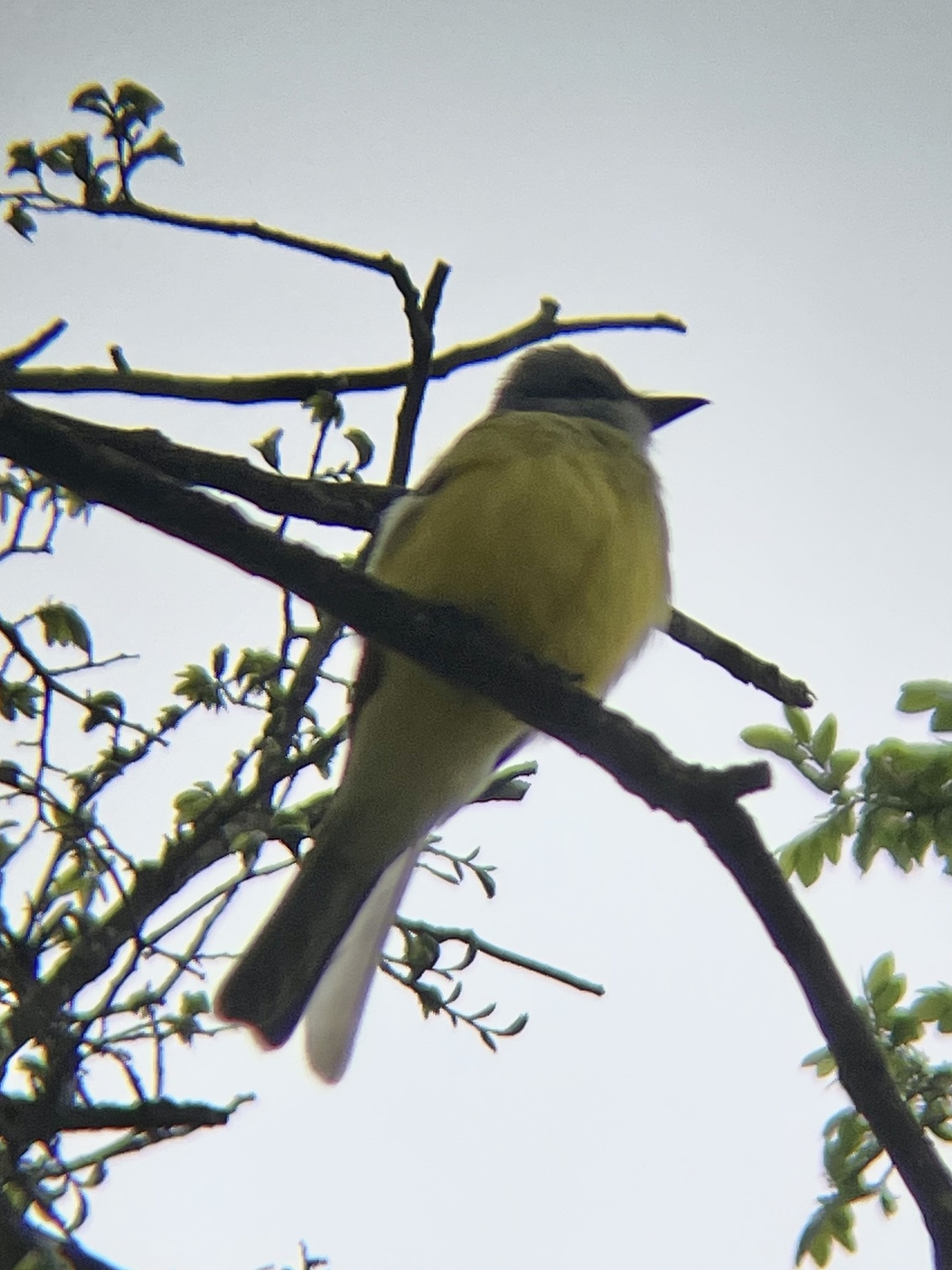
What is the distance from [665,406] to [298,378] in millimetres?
1891

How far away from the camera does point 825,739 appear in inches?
116

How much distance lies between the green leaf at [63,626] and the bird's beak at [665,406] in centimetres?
208

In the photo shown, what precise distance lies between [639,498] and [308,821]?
3.55 ft

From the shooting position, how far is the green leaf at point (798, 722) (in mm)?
2945

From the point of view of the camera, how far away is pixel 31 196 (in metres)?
2.63

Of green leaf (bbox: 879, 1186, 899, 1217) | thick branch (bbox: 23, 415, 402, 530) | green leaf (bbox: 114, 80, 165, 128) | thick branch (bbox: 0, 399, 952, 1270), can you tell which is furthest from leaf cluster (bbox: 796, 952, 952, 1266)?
green leaf (bbox: 114, 80, 165, 128)

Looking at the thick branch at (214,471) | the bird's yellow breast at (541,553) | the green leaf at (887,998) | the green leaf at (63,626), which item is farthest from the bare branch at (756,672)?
the green leaf at (63,626)

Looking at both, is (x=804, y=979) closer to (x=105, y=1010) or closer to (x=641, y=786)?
(x=641, y=786)

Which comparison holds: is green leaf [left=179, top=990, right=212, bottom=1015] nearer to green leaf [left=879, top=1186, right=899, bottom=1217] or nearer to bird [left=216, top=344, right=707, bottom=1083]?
bird [left=216, top=344, right=707, bottom=1083]

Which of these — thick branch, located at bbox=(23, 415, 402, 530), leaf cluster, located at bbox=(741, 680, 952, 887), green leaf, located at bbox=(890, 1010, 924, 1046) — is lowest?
green leaf, located at bbox=(890, 1010, 924, 1046)

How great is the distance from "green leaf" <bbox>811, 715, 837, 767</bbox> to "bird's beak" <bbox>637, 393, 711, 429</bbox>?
150cm

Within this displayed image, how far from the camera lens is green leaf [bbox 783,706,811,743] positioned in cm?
295

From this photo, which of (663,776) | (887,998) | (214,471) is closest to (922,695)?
(887,998)

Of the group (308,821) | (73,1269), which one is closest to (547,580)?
(308,821)
